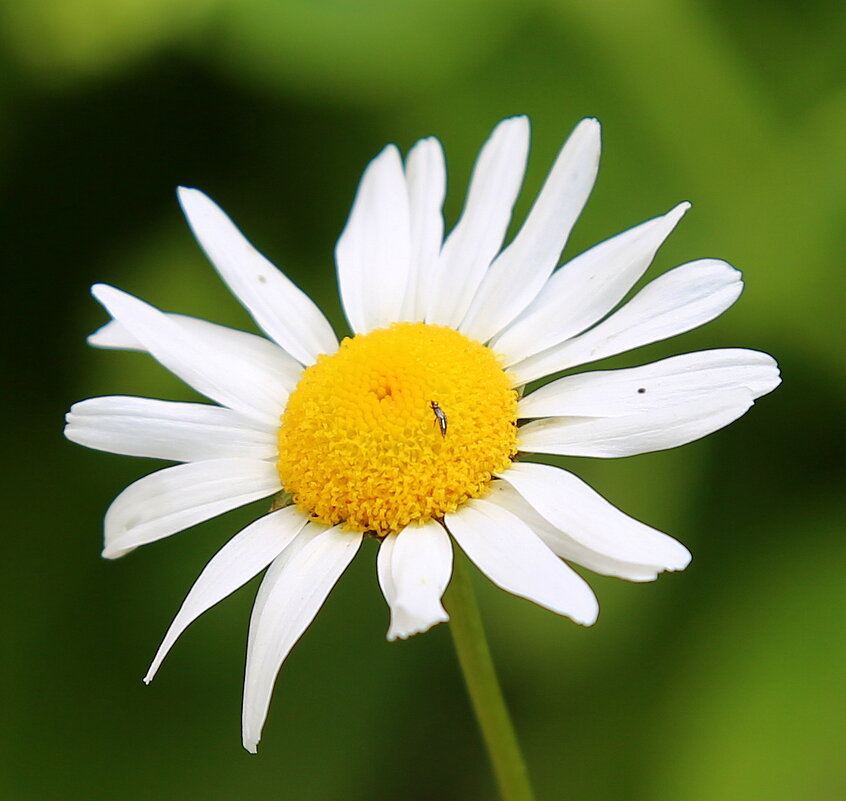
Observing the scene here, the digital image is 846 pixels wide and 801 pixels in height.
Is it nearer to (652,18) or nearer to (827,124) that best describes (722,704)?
(827,124)

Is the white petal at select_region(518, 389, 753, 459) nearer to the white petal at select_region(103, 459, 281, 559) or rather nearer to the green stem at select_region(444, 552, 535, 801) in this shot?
the green stem at select_region(444, 552, 535, 801)

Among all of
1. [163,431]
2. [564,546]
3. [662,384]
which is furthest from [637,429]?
[163,431]

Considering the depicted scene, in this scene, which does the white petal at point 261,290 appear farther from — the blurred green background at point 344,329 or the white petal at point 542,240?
the blurred green background at point 344,329

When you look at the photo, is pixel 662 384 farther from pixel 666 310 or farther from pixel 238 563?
pixel 238 563

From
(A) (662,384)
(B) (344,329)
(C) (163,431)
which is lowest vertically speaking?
(A) (662,384)

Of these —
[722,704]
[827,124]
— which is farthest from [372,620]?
[827,124]

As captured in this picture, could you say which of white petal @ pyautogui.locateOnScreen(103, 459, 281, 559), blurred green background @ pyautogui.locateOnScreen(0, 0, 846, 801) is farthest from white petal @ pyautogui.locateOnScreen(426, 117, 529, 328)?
blurred green background @ pyautogui.locateOnScreen(0, 0, 846, 801)
